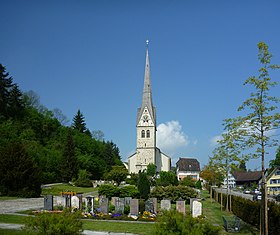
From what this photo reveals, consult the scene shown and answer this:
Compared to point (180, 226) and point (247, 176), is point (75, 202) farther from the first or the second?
point (247, 176)

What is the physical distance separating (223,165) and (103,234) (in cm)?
1476

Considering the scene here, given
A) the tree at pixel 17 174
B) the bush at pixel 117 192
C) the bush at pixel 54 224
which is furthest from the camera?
the tree at pixel 17 174

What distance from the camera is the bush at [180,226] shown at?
8.70 metres

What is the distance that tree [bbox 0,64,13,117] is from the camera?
190 ft

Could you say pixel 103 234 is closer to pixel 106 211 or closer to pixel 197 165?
pixel 106 211

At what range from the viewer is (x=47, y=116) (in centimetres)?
7962

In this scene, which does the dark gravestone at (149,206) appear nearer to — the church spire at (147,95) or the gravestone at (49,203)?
the gravestone at (49,203)

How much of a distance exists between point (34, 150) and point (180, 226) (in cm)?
4710

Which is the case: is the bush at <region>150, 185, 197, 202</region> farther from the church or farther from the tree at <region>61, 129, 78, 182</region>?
the church

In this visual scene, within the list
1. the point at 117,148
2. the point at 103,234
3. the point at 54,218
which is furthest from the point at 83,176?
the point at 117,148

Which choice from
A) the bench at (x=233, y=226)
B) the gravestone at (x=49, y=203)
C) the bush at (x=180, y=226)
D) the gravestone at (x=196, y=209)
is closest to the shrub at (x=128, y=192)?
the gravestone at (x=49, y=203)

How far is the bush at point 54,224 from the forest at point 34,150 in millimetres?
23500

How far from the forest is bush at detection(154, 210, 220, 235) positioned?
2562cm

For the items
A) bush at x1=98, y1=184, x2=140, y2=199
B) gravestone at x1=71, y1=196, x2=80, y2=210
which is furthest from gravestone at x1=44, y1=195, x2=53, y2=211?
bush at x1=98, y1=184, x2=140, y2=199
